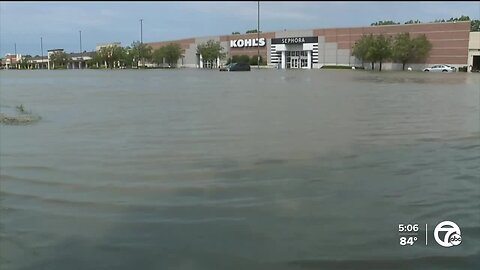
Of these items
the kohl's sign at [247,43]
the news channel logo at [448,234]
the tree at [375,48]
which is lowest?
the news channel logo at [448,234]

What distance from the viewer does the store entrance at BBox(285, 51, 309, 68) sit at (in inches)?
3583

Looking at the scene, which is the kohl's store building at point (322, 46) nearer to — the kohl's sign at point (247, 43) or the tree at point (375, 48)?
the kohl's sign at point (247, 43)

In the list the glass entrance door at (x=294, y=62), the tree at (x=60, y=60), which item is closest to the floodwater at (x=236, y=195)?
the glass entrance door at (x=294, y=62)

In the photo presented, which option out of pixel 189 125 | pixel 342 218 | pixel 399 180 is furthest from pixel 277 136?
pixel 342 218

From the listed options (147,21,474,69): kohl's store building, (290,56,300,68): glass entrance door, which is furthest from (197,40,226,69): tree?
(290,56,300,68): glass entrance door

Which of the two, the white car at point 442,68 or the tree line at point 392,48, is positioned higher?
the tree line at point 392,48

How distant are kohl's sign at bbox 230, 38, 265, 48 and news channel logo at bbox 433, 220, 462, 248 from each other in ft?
310

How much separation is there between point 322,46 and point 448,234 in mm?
84715

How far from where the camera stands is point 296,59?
9356cm

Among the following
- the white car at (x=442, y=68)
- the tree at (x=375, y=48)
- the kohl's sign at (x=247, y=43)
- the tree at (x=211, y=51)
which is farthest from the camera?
the tree at (x=211, y=51)

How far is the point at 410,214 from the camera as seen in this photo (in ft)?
16.4

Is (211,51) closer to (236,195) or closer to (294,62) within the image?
(294,62)

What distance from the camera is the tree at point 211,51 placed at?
98.0m

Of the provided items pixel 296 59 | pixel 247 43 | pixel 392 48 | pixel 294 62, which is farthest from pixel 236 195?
pixel 247 43
